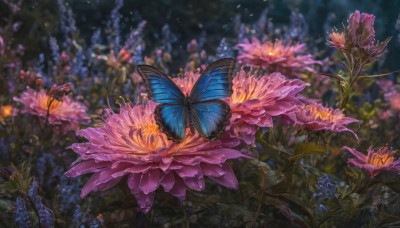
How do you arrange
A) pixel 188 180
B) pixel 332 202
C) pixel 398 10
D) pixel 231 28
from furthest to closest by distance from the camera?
pixel 231 28, pixel 398 10, pixel 332 202, pixel 188 180

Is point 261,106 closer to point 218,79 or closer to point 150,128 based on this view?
point 218,79

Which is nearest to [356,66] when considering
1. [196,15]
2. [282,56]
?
[282,56]

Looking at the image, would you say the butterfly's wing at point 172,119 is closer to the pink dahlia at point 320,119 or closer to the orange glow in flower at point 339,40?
the pink dahlia at point 320,119

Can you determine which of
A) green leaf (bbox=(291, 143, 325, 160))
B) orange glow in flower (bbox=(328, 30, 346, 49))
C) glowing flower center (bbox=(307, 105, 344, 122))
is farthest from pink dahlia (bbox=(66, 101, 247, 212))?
orange glow in flower (bbox=(328, 30, 346, 49))

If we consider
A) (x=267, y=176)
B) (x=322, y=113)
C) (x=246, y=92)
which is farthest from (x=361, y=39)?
(x=267, y=176)

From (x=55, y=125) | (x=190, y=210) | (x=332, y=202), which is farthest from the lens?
(x=55, y=125)

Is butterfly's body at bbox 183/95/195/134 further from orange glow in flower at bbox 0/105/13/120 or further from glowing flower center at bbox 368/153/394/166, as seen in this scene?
orange glow in flower at bbox 0/105/13/120

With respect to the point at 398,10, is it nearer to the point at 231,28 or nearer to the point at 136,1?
the point at 231,28

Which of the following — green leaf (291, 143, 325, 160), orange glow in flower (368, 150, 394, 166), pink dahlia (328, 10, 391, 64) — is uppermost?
pink dahlia (328, 10, 391, 64)
